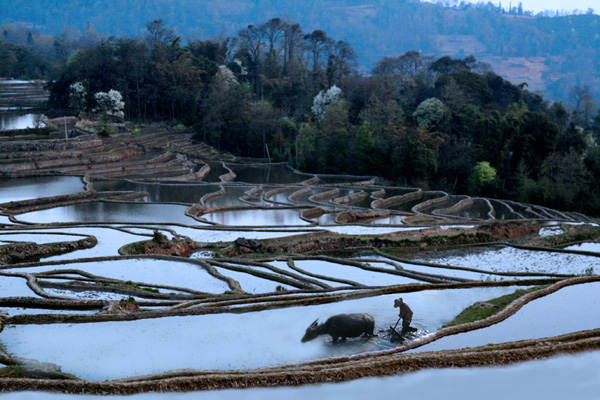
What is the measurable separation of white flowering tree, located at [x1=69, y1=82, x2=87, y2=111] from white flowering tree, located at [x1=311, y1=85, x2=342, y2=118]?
19141 mm

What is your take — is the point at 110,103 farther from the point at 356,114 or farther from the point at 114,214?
the point at 114,214

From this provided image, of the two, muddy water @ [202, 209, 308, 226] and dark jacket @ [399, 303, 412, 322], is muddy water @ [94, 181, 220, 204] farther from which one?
dark jacket @ [399, 303, 412, 322]

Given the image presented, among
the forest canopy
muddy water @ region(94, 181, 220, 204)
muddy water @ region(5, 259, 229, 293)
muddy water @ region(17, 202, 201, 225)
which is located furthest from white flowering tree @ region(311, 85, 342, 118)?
muddy water @ region(5, 259, 229, 293)

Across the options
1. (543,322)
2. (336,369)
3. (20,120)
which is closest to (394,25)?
(20,120)

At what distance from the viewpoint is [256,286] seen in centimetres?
1377

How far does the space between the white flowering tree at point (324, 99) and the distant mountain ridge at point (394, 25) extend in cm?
8857

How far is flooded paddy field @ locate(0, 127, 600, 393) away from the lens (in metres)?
→ 8.12

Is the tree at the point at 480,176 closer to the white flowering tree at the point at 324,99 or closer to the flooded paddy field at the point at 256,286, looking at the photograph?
the flooded paddy field at the point at 256,286

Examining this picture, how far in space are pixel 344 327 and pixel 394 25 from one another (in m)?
174

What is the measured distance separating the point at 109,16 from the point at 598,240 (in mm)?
191341

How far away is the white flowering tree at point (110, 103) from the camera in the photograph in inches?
2053

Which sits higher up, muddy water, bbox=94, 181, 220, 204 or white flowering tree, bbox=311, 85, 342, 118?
white flowering tree, bbox=311, 85, 342, 118

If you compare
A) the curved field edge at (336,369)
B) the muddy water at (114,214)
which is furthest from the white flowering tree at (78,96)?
the curved field edge at (336,369)

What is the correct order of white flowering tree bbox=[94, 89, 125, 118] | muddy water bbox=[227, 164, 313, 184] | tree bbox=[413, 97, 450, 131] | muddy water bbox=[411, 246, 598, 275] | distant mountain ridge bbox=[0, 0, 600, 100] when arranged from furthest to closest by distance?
1. distant mountain ridge bbox=[0, 0, 600, 100]
2. white flowering tree bbox=[94, 89, 125, 118]
3. tree bbox=[413, 97, 450, 131]
4. muddy water bbox=[227, 164, 313, 184]
5. muddy water bbox=[411, 246, 598, 275]
